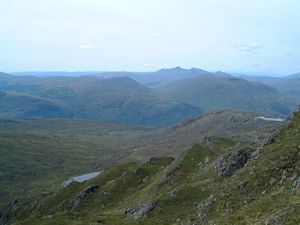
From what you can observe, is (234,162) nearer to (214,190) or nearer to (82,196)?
(214,190)

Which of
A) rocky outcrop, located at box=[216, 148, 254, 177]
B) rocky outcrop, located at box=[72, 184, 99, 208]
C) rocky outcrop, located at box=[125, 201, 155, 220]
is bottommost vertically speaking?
rocky outcrop, located at box=[72, 184, 99, 208]

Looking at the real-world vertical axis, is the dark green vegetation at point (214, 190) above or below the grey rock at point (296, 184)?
below

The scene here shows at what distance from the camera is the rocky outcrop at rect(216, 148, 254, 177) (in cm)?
7162

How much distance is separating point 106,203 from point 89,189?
44.1ft

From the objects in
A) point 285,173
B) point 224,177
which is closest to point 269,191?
point 285,173

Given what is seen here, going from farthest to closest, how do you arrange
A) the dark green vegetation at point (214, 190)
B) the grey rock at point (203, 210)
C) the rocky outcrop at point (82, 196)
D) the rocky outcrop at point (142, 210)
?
the rocky outcrop at point (82, 196)
the rocky outcrop at point (142, 210)
the grey rock at point (203, 210)
the dark green vegetation at point (214, 190)

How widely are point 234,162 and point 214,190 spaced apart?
7274mm

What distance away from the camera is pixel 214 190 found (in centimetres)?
6769

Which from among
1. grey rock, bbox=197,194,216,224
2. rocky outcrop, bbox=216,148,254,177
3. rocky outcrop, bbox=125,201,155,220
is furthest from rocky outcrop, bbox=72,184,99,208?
grey rock, bbox=197,194,216,224

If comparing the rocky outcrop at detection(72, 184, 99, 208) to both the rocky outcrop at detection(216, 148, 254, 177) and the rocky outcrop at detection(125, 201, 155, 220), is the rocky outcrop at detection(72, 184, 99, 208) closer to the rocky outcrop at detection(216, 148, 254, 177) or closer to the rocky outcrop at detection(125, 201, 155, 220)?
the rocky outcrop at detection(125, 201, 155, 220)

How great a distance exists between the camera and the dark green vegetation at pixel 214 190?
4850 centimetres

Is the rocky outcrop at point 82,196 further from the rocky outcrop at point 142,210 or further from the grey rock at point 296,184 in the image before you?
the grey rock at point 296,184

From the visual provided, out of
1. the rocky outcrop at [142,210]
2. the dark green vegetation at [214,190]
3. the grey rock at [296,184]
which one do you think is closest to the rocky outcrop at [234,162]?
the dark green vegetation at [214,190]

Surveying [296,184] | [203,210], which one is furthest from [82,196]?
[296,184]
